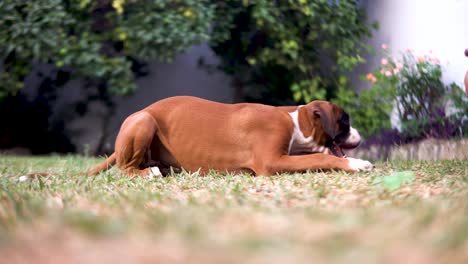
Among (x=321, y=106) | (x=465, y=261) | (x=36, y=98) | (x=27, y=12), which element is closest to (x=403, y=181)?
(x=321, y=106)

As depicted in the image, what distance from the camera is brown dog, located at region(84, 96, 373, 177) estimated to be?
3580 millimetres

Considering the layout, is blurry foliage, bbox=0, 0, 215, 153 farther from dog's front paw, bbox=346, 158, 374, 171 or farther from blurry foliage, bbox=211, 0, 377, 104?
dog's front paw, bbox=346, 158, 374, 171

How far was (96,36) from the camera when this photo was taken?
271 inches

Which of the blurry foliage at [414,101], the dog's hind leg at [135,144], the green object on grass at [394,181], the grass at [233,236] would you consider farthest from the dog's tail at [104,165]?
the blurry foliage at [414,101]

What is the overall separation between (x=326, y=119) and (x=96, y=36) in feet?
13.5

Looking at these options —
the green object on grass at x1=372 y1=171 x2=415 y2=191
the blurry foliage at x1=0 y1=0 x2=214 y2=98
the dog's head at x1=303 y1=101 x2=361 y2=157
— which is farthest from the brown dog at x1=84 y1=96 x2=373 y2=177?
the blurry foliage at x1=0 y1=0 x2=214 y2=98

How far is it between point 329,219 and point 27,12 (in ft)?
21.6

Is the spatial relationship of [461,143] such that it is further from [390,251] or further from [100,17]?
[100,17]

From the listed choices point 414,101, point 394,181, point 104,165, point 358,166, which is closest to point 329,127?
point 358,166

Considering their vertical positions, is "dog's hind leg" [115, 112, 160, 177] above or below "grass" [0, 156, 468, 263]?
below

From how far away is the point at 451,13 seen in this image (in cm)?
552

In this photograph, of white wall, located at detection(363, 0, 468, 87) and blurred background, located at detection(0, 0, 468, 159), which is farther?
blurred background, located at detection(0, 0, 468, 159)

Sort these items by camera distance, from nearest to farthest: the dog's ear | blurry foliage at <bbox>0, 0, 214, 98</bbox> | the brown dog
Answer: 1. the brown dog
2. the dog's ear
3. blurry foliage at <bbox>0, 0, 214, 98</bbox>

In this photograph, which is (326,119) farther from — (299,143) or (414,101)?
(414,101)
